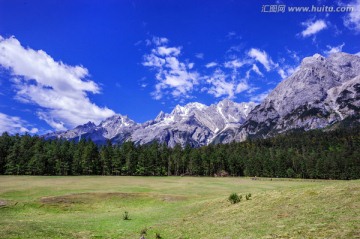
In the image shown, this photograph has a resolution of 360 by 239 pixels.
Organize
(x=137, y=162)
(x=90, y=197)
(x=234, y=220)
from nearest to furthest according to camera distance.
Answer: (x=234, y=220), (x=90, y=197), (x=137, y=162)

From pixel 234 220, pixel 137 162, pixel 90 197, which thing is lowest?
pixel 90 197

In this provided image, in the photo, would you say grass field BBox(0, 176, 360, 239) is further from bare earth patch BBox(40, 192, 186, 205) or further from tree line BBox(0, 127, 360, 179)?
tree line BBox(0, 127, 360, 179)

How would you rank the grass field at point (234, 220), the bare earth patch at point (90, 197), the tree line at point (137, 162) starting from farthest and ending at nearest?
the tree line at point (137, 162), the bare earth patch at point (90, 197), the grass field at point (234, 220)

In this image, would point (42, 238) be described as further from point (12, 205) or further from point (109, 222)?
point (12, 205)

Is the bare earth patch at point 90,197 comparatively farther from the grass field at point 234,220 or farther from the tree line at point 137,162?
the tree line at point 137,162

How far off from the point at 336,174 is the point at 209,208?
167 meters

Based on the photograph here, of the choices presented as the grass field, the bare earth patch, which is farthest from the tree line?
the grass field

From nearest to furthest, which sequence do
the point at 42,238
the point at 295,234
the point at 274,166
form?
1. the point at 295,234
2. the point at 42,238
3. the point at 274,166

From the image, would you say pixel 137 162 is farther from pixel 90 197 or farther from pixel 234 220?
pixel 234 220

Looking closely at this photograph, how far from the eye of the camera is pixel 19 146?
151125 millimetres

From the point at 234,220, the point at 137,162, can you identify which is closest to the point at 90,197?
the point at 234,220

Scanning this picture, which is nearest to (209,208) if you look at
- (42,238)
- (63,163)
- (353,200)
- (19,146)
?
(353,200)

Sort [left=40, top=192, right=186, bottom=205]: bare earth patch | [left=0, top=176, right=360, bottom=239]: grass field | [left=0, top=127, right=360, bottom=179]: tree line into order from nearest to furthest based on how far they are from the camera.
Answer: [left=0, top=176, right=360, bottom=239]: grass field, [left=40, top=192, right=186, bottom=205]: bare earth patch, [left=0, top=127, right=360, bottom=179]: tree line

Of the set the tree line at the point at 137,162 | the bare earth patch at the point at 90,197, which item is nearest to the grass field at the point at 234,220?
the bare earth patch at the point at 90,197
